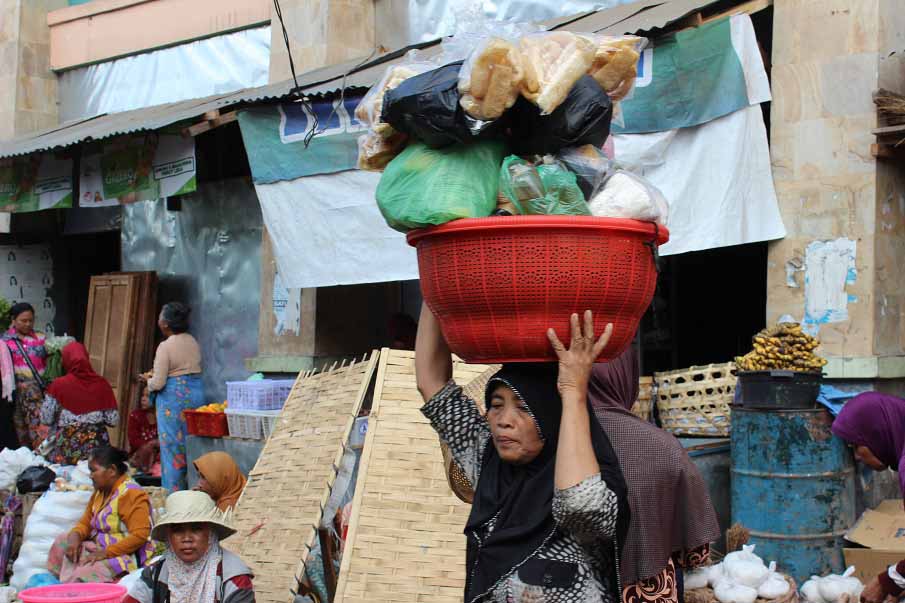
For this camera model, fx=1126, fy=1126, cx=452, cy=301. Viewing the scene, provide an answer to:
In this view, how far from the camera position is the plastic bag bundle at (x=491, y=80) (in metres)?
2.56

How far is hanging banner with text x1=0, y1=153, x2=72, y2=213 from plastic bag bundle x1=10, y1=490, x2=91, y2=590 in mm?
3768

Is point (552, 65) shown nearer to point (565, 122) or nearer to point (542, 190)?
point (565, 122)

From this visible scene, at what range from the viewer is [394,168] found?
276 cm

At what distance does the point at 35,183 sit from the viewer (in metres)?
10.6

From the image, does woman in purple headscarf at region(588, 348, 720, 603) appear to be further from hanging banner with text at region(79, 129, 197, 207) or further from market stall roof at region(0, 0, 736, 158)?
hanging banner with text at region(79, 129, 197, 207)

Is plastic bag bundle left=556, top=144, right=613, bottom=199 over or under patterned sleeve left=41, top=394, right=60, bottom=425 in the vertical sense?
over

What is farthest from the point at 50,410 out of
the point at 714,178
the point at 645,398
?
the point at 714,178

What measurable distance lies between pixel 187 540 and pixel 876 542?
346 cm

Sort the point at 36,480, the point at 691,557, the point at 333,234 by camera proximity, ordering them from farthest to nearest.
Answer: the point at 36,480 < the point at 333,234 < the point at 691,557

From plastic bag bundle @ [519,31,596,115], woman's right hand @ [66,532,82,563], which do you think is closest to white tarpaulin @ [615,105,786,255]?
plastic bag bundle @ [519,31,596,115]

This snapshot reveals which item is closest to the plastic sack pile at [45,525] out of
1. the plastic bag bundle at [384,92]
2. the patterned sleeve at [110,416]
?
the patterned sleeve at [110,416]

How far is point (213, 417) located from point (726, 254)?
429cm

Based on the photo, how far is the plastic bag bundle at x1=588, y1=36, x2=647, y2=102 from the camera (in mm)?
2779

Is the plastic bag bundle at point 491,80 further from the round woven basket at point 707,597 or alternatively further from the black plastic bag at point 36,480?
the black plastic bag at point 36,480
